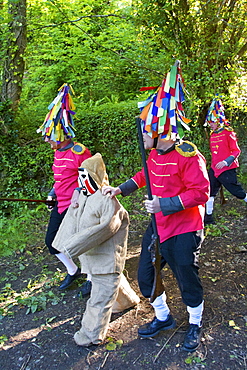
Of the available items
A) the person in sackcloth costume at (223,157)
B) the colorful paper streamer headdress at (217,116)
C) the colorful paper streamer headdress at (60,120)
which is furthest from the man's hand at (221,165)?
the colorful paper streamer headdress at (60,120)

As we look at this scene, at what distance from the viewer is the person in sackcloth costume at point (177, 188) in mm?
2463

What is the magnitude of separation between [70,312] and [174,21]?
6356 mm

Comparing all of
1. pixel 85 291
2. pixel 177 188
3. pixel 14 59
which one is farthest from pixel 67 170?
pixel 14 59

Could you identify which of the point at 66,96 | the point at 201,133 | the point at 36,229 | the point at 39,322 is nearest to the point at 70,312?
the point at 39,322

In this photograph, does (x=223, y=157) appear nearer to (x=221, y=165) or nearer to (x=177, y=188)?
(x=221, y=165)

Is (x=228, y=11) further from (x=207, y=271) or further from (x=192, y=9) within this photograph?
(x=207, y=271)

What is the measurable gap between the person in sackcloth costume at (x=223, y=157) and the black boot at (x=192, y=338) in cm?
319

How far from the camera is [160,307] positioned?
2.84 metres

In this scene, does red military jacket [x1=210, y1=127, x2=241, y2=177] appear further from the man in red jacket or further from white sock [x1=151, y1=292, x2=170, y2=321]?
white sock [x1=151, y1=292, x2=170, y2=321]

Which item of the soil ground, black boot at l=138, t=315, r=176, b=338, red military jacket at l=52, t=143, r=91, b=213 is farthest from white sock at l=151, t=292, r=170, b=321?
red military jacket at l=52, t=143, r=91, b=213

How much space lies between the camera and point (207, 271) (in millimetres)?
4039

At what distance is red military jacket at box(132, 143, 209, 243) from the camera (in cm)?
244

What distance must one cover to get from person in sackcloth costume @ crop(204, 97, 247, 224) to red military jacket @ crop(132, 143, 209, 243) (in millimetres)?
2991

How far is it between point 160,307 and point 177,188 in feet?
3.59
